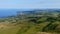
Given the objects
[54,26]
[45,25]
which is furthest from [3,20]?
[54,26]

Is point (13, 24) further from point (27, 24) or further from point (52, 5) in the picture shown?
point (52, 5)

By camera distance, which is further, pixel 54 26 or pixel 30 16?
pixel 30 16

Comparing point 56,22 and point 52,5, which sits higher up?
point 52,5

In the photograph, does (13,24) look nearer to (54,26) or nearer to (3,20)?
(3,20)

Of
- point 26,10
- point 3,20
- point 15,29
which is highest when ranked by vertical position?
point 26,10

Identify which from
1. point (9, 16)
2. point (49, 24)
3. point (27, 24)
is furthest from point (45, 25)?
point (9, 16)

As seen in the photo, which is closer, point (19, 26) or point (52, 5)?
point (19, 26)

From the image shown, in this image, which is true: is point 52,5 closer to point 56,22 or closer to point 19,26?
point 56,22

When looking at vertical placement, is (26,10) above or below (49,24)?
above

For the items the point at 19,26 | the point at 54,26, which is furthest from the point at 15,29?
the point at 54,26
